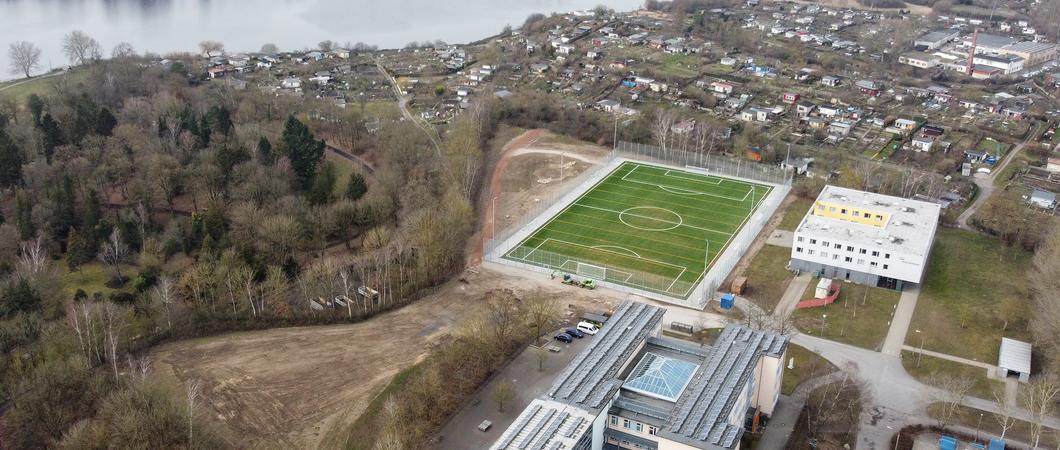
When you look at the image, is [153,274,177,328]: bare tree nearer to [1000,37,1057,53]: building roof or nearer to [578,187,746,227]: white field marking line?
[578,187,746,227]: white field marking line

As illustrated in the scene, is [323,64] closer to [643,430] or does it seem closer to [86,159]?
[86,159]

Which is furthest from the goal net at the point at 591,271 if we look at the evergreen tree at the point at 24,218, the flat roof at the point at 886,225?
the evergreen tree at the point at 24,218

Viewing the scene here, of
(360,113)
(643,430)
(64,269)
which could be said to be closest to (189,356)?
(64,269)

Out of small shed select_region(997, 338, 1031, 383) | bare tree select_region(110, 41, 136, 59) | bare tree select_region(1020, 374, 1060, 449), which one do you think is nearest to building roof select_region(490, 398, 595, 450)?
bare tree select_region(1020, 374, 1060, 449)

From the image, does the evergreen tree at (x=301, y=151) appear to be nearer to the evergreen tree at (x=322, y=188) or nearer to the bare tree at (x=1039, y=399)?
the evergreen tree at (x=322, y=188)

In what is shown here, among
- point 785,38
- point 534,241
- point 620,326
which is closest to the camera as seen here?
point 620,326

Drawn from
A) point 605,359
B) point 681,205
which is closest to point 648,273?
point 681,205
